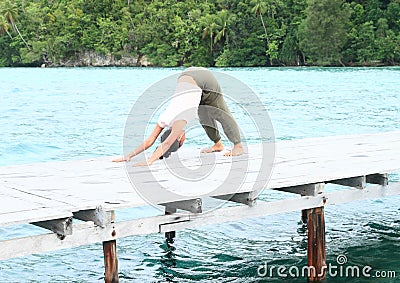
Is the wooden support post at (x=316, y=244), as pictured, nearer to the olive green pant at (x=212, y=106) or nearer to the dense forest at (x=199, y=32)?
the olive green pant at (x=212, y=106)

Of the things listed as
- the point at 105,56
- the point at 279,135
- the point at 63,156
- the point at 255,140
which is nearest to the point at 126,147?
the point at 63,156

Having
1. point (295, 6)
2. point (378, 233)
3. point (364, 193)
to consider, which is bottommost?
point (378, 233)

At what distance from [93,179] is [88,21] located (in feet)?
229

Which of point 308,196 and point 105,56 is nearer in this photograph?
point 308,196

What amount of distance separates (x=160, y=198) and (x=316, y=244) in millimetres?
1721

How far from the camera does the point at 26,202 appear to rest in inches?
203

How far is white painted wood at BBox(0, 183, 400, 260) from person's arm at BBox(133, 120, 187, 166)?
3.11ft

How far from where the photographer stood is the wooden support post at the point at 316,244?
6.41 m

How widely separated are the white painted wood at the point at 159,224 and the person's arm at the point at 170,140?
3.11 ft

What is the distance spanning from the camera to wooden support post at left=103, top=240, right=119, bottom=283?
558cm

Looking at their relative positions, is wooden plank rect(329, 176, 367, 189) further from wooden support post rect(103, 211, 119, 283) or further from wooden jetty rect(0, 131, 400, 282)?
wooden support post rect(103, 211, 119, 283)

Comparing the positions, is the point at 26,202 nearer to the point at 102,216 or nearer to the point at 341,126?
the point at 102,216

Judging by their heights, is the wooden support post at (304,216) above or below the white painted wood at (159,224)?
below

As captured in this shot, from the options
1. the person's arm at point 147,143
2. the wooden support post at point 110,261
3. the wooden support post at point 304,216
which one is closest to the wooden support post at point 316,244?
the person's arm at point 147,143
